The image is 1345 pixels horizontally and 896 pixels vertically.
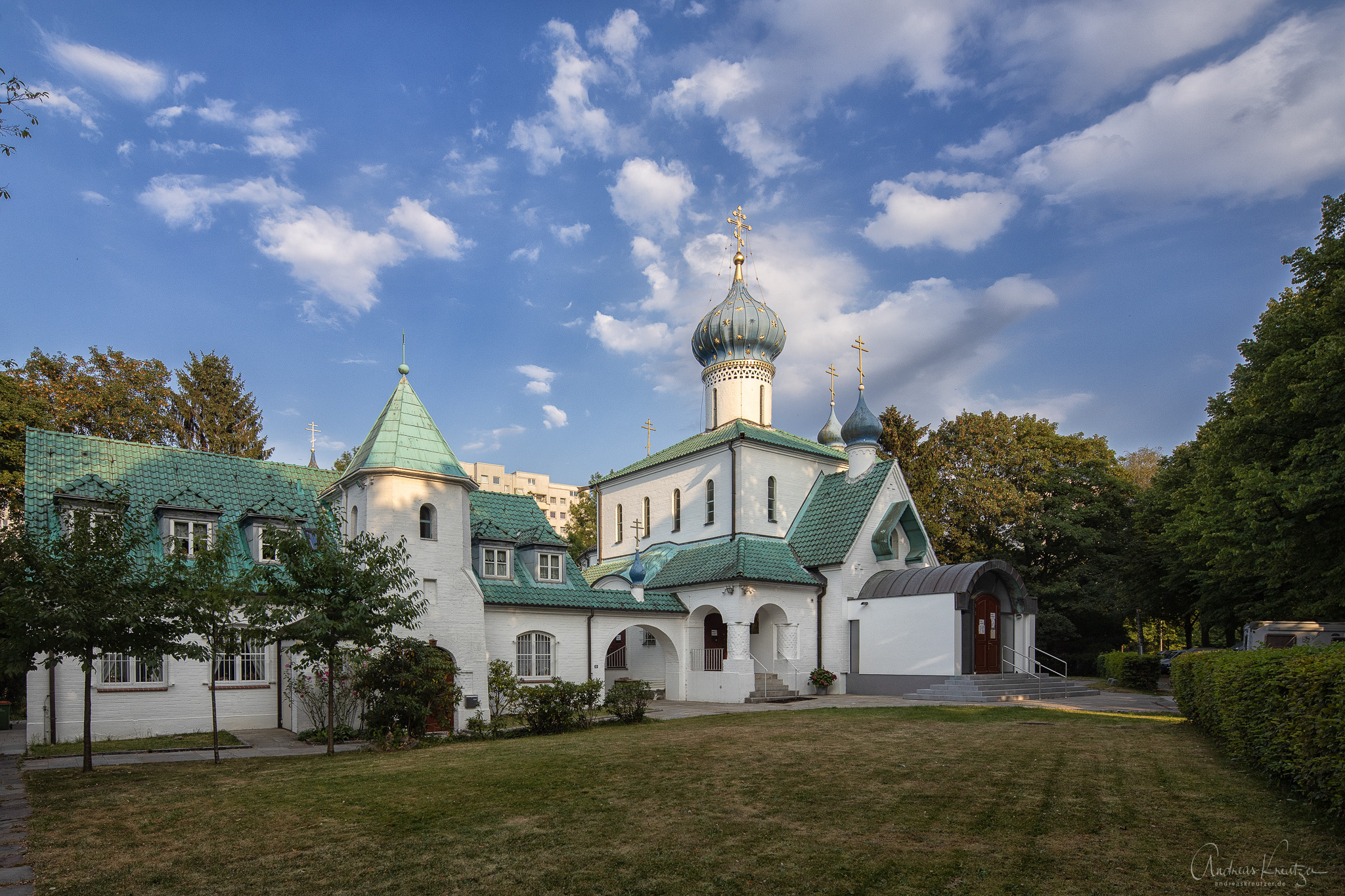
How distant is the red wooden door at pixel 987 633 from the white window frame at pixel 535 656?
12879mm

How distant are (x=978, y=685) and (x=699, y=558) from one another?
32.4 feet

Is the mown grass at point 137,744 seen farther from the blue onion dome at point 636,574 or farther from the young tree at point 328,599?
the blue onion dome at point 636,574

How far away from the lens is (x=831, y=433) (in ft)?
123

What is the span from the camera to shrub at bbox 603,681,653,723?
1812 centimetres

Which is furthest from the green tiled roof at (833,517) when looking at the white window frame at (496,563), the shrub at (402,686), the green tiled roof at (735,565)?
the shrub at (402,686)

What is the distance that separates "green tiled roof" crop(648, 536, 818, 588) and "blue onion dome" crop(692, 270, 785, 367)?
323 inches

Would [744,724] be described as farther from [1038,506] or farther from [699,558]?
[1038,506]

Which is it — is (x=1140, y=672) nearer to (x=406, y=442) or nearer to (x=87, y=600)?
(x=406, y=442)

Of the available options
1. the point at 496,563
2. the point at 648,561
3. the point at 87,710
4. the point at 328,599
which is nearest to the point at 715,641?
the point at 648,561

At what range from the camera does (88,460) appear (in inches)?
763

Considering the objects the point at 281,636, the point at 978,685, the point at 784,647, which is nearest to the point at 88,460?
the point at 281,636

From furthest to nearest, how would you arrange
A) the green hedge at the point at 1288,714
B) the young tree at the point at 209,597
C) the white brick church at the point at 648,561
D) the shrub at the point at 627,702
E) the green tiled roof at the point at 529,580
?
the green tiled roof at the point at 529,580, the white brick church at the point at 648,561, the shrub at the point at 627,702, the young tree at the point at 209,597, the green hedge at the point at 1288,714

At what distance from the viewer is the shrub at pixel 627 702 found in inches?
714

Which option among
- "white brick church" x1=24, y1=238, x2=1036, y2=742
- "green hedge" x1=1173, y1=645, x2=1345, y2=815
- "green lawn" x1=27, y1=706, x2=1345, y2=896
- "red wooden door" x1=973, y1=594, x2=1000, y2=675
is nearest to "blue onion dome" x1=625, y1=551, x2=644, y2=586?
"white brick church" x1=24, y1=238, x2=1036, y2=742
